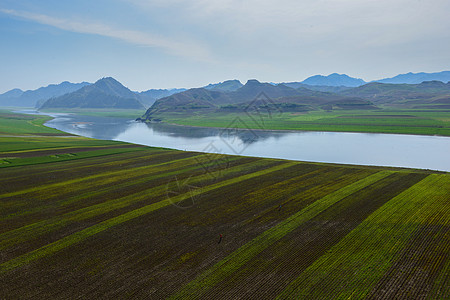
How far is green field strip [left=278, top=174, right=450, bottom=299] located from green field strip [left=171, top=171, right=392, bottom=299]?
384cm

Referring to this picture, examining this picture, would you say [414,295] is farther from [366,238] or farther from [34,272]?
[34,272]

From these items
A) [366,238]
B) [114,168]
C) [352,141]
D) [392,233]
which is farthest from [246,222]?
[352,141]

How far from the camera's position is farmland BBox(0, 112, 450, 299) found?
16.9 metres

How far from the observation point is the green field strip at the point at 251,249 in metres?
16.8

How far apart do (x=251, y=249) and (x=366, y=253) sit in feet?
26.1

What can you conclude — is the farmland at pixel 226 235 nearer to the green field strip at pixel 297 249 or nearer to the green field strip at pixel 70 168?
the green field strip at pixel 297 249

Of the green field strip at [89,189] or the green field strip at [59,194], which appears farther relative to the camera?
the green field strip at [89,189]

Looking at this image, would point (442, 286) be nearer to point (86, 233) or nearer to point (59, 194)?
point (86, 233)

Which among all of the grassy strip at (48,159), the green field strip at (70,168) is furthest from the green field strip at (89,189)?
the grassy strip at (48,159)

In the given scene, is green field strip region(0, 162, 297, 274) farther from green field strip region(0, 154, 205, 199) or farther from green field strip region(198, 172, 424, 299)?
green field strip region(0, 154, 205, 199)

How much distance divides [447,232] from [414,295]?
9.95 m

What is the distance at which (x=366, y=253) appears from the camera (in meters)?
20.1

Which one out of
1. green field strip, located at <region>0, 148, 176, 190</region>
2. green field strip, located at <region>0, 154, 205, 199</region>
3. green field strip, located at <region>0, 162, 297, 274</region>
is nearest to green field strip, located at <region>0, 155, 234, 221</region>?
green field strip, located at <region>0, 154, 205, 199</region>

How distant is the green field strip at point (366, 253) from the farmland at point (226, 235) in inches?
3.4
